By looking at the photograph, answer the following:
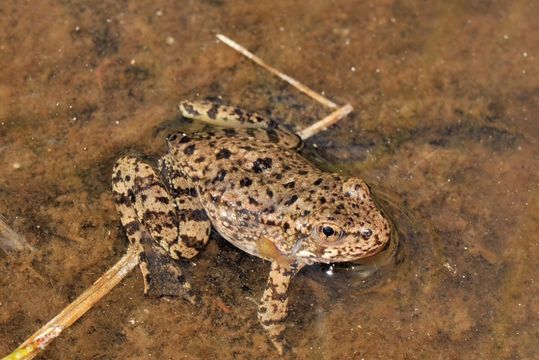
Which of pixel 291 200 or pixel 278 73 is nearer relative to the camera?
pixel 291 200

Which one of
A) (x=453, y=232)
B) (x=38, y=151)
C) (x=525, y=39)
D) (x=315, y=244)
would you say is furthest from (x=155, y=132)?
(x=525, y=39)

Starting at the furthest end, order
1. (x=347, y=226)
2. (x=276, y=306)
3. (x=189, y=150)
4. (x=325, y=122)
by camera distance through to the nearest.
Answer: (x=325, y=122) < (x=189, y=150) < (x=276, y=306) < (x=347, y=226)

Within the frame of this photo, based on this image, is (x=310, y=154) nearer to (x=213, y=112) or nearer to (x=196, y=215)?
(x=213, y=112)

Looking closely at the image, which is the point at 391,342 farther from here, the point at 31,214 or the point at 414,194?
the point at 31,214

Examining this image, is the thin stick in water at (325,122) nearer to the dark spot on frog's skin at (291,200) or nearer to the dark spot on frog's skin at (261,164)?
the dark spot on frog's skin at (261,164)

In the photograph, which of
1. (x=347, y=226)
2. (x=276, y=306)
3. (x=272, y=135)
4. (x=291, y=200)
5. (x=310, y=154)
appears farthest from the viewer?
(x=310, y=154)

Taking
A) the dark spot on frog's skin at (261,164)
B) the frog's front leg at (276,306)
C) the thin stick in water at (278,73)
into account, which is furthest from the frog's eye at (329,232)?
the thin stick in water at (278,73)

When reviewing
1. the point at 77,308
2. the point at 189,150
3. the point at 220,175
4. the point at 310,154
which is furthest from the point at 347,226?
the point at 77,308

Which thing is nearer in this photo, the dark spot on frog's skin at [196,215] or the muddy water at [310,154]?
the muddy water at [310,154]
